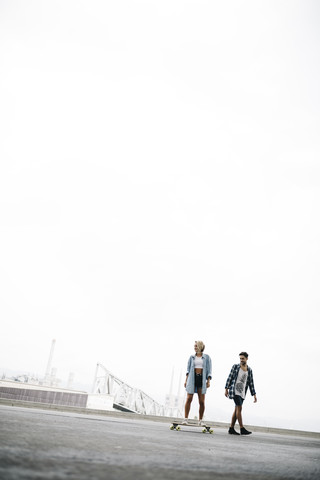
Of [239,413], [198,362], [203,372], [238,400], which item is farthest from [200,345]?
[239,413]

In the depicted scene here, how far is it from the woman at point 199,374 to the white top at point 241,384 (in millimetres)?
719

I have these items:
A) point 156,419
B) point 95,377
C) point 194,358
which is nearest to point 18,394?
point 95,377

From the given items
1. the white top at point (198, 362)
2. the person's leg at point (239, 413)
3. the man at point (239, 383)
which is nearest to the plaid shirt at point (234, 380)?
the man at point (239, 383)

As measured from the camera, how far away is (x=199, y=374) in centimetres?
700

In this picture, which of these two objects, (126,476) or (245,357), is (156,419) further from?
(126,476)

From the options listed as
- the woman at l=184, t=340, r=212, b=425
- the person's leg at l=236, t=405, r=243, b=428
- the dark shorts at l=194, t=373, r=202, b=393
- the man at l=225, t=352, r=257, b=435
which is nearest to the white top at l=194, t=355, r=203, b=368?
the woman at l=184, t=340, r=212, b=425

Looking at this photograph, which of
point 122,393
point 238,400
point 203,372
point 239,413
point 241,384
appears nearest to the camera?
point 203,372

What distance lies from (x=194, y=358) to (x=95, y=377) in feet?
43.6

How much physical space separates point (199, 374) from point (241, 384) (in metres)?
0.97

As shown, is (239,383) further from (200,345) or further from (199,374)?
(200,345)

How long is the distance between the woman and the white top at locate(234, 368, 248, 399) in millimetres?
719

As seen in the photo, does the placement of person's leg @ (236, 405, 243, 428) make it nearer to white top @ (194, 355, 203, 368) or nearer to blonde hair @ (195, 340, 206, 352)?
white top @ (194, 355, 203, 368)

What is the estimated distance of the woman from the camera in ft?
22.8

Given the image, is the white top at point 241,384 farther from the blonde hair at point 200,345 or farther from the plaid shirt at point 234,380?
the blonde hair at point 200,345
